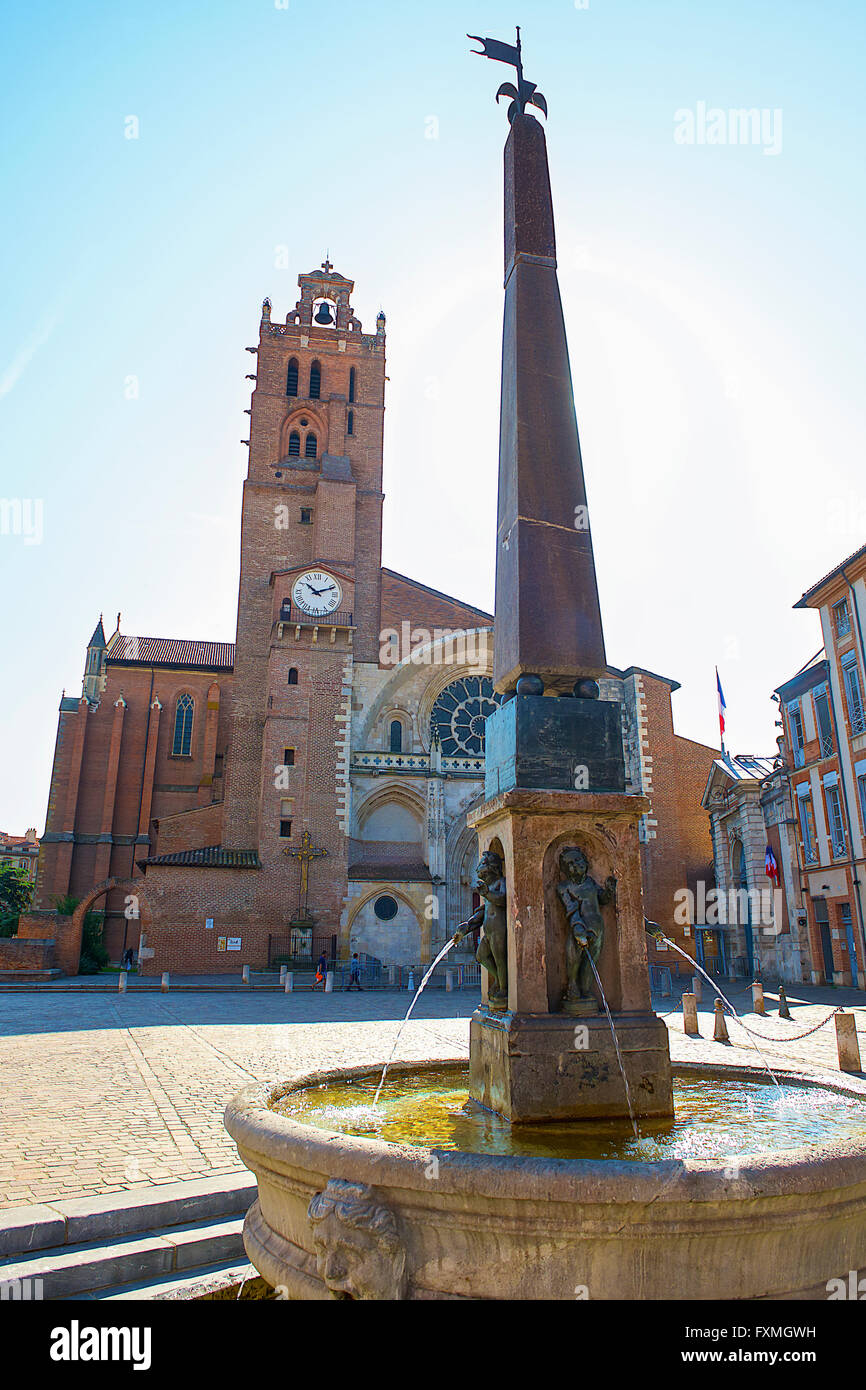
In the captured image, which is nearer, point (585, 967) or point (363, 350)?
point (585, 967)

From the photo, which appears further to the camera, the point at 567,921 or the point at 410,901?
the point at 410,901

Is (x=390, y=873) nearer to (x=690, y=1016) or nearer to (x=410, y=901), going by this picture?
(x=410, y=901)

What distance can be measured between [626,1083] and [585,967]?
0.62m

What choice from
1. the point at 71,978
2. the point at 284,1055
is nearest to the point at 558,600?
the point at 284,1055

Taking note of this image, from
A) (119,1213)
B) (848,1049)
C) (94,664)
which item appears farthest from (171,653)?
(119,1213)

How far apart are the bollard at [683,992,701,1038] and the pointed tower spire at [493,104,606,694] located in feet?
38.8

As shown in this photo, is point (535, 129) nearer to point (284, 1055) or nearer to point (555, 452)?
point (555, 452)

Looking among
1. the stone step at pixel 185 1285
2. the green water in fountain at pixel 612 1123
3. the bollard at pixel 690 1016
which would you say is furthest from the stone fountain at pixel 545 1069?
the bollard at pixel 690 1016

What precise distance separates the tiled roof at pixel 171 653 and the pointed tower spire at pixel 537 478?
4378 cm

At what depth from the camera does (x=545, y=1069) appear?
171 inches

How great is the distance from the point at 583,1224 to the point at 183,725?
155 feet

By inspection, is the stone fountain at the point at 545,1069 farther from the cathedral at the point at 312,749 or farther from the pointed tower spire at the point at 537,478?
the cathedral at the point at 312,749

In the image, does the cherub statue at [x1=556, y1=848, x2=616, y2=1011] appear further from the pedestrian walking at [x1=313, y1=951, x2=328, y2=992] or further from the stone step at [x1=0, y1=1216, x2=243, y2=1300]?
the pedestrian walking at [x1=313, y1=951, x2=328, y2=992]
